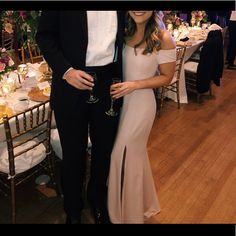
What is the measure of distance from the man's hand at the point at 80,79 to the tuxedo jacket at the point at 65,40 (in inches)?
1.6

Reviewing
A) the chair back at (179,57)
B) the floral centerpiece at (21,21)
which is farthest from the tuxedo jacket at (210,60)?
the floral centerpiece at (21,21)

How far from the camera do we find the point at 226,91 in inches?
179

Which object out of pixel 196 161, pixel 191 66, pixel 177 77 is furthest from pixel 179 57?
pixel 196 161

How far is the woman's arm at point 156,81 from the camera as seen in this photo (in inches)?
63.2

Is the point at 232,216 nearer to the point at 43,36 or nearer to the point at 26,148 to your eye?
the point at 26,148

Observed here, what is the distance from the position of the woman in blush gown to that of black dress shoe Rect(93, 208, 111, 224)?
0.14ft

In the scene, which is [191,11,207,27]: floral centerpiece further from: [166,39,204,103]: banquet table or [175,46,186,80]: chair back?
[175,46,186,80]: chair back

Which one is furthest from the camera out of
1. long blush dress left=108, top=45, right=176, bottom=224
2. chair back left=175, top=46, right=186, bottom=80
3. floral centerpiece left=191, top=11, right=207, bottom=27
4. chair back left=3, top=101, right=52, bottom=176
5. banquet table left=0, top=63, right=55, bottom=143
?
floral centerpiece left=191, top=11, right=207, bottom=27

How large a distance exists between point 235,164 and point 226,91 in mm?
1959

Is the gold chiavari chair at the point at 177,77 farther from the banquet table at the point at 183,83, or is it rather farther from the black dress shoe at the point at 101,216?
the black dress shoe at the point at 101,216

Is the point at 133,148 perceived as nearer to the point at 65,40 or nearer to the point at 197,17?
the point at 65,40

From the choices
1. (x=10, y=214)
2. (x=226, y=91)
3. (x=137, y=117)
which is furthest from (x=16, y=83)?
(x=226, y=91)

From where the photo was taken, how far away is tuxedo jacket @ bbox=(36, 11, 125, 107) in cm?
145

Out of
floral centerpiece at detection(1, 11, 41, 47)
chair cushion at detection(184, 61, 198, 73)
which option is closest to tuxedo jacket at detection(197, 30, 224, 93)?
chair cushion at detection(184, 61, 198, 73)
